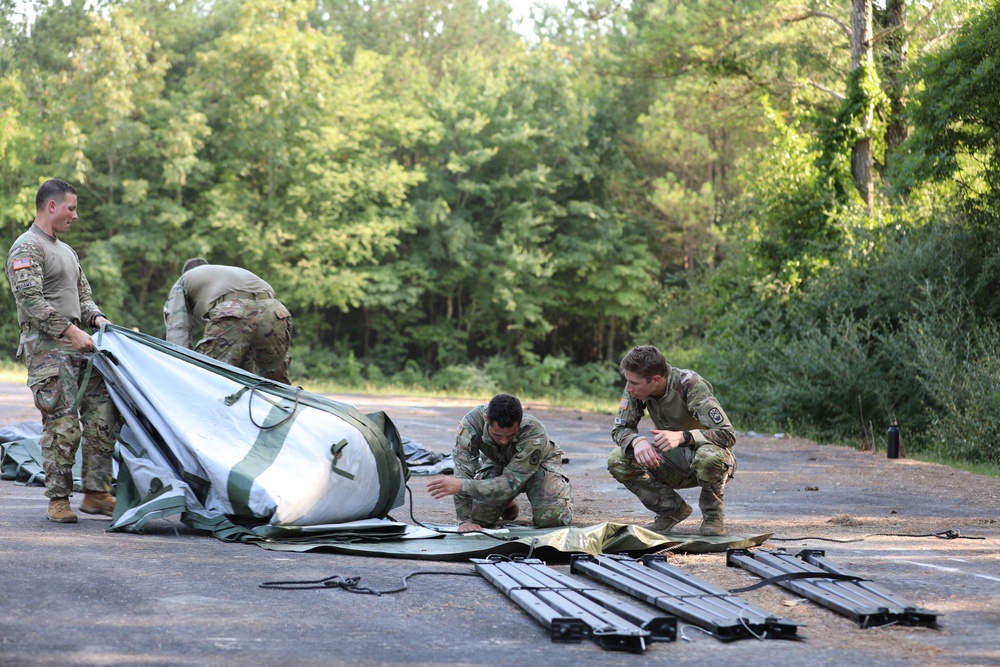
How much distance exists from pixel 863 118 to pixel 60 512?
54.7 ft

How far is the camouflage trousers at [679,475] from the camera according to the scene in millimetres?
6375

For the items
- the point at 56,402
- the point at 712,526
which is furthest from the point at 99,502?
the point at 712,526

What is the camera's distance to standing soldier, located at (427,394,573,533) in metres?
6.45

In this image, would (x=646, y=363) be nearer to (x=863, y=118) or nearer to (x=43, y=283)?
(x=43, y=283)

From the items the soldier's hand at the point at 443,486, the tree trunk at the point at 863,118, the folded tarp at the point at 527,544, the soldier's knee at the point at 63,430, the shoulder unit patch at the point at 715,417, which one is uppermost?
the tree trunk at the point at 863,118

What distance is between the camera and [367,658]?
12.4 ft

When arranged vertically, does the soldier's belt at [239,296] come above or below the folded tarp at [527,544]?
above

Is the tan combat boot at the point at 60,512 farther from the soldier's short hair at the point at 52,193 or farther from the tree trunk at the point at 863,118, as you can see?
the tree trunk at the point at 863,118

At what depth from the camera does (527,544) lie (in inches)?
230

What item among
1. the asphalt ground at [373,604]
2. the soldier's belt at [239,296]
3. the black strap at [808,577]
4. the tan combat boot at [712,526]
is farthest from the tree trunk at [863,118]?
the black strap at [808,577]

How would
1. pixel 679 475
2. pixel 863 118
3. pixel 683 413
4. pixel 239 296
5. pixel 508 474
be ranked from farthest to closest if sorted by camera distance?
Answer: pixel 863 118 < pixel 239 296 < pixel 683 413 < pixel 679 475 < pixel 508 474

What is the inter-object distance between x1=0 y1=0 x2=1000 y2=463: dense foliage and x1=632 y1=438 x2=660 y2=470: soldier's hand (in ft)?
38.4

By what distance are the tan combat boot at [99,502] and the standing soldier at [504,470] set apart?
88.1 inches

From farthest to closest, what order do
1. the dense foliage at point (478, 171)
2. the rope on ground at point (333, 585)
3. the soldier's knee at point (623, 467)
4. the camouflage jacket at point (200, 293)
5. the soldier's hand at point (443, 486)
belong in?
the dense foliage at point (478, 171), the camouflage jacket at point (200, 293), the soldier's knee at point (623, 467), the soldier's hand at point (443, 486), the rope on ground at point (333, 585)
